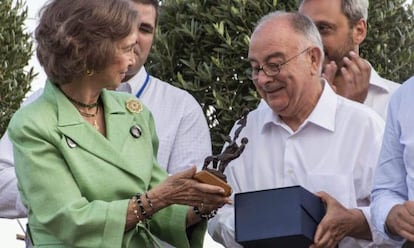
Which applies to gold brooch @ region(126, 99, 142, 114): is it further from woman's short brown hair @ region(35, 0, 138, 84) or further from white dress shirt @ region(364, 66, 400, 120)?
white dress shirt @ region(364, 66, 400, 120)

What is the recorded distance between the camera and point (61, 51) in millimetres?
5012

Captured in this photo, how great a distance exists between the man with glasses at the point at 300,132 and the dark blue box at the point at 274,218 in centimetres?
45

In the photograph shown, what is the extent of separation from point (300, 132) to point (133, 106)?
3.22 feet

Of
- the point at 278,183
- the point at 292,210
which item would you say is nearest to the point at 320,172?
the point at 278,183

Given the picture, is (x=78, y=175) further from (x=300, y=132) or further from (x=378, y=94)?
(x=378, y=94)

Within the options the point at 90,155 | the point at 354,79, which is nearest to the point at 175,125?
the point at 354,79

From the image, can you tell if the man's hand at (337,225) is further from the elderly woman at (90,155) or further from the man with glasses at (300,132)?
the elderly woman at (90,155)

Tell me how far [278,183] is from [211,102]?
2.09 m

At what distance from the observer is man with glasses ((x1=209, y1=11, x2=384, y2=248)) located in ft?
18.7

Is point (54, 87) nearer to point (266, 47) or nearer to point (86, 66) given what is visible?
point (86, 66)

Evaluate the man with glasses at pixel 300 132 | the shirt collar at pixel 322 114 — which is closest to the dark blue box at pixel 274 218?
the man with glasses at pixel 300 132

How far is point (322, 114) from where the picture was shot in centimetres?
585

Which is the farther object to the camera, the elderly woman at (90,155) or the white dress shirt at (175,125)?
the white dress shirt at (175,125)

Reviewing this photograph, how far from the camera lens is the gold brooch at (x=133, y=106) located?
5312 millimetres
